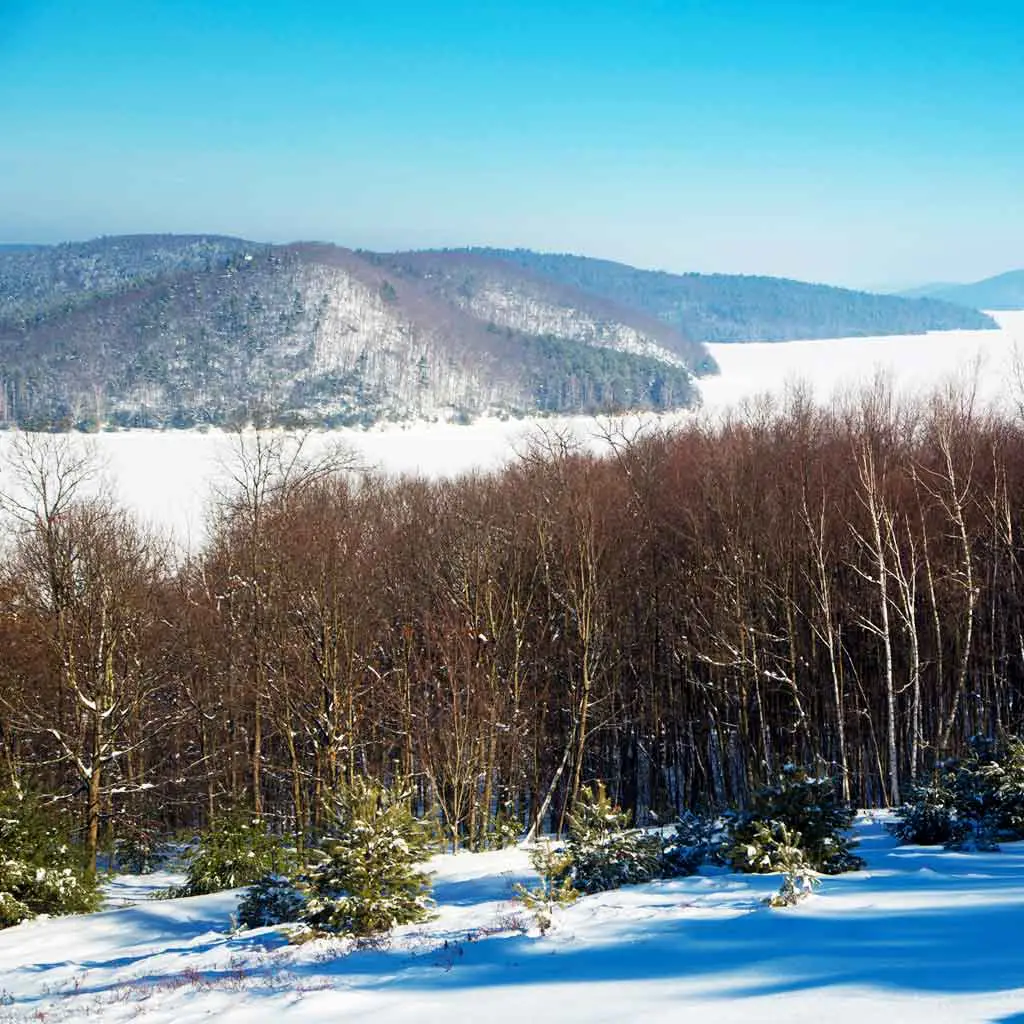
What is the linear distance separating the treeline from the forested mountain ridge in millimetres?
92131

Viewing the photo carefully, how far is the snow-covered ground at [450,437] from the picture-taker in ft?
149

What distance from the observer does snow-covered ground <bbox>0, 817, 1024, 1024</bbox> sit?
20.5ft

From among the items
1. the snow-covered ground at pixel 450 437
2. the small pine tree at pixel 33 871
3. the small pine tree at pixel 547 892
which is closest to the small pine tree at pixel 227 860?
the small pine tree at pixel 33 871

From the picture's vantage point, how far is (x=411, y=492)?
40.8m

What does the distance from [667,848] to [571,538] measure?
1358 centimetres

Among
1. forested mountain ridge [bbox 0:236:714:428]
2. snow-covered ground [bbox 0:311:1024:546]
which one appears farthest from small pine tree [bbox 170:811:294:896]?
forested mountain ridge [bbox 0:236:714:428]

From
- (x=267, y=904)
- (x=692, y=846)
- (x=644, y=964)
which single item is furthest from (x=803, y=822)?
(x=267, y=904)

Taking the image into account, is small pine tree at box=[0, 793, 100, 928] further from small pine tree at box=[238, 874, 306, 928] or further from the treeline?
small pine tree at box=[238, 874, 306, 928]

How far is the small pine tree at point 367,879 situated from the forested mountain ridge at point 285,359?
10978cm

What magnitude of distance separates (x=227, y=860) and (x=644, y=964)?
11.5 metres

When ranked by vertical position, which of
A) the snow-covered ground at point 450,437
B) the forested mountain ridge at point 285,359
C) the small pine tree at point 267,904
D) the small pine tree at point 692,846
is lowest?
the small pine tree at point 267,904

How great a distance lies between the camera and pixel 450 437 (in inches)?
3957

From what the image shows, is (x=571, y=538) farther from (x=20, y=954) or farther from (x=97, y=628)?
(x=20, y=954)

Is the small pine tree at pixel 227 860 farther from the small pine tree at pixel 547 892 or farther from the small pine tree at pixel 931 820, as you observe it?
the small pine tree at pixel 931 820
